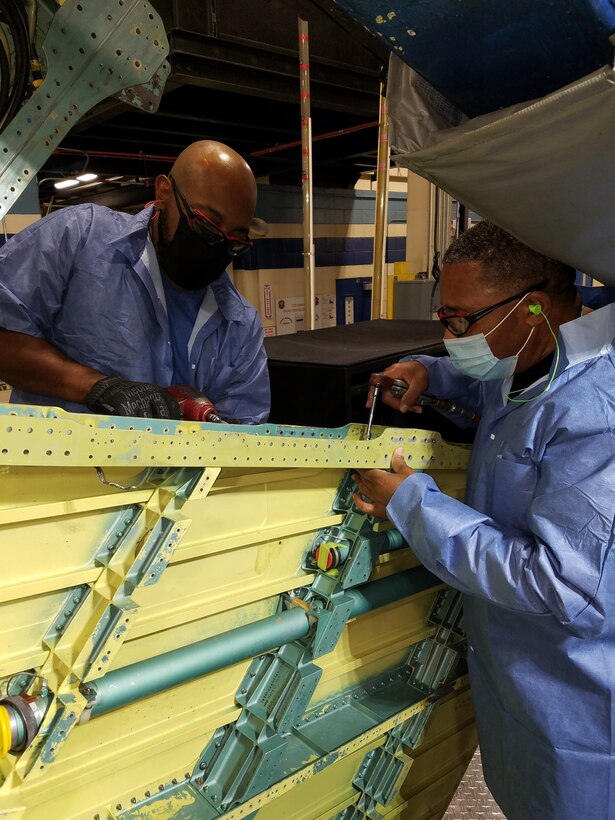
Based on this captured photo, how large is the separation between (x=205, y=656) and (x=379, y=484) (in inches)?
24.9

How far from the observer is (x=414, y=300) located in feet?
13.8

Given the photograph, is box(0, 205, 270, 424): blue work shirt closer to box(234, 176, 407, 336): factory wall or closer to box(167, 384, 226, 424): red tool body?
box(167, 384, 226, 424): red tool body

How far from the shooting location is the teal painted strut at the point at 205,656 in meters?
1.35

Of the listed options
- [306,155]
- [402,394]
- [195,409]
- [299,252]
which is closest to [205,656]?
[195,409]

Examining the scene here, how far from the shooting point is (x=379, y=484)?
1642 millimetres

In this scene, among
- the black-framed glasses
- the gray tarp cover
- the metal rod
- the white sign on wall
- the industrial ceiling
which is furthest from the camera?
the white sign on wall

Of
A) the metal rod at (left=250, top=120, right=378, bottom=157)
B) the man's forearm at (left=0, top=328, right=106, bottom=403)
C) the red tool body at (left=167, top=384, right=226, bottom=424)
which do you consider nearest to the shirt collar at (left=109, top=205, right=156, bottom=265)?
the man's forearm at (left=0, top=328, right=106, bottom=403)

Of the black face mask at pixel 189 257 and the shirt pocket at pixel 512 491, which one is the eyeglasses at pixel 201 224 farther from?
the shirt pocket at pixel 512 491

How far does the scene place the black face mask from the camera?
5.93 ft

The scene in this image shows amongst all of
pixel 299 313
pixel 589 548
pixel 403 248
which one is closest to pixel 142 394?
pixel 589 548

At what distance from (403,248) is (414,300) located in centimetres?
283

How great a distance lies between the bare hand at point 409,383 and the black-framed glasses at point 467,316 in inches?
Answer: 13.2

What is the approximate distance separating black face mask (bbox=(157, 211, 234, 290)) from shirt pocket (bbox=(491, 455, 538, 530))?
1.04m

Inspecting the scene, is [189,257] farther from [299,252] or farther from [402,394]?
[299,252]
